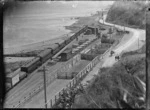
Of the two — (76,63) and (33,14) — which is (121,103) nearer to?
(76,63)

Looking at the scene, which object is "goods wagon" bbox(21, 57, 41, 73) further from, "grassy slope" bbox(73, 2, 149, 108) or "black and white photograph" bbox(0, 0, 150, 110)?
"grassy slope" bbox(73, 2, 149, 108)

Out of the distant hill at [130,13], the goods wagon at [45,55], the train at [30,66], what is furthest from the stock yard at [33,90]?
the distant hill at [130,13]

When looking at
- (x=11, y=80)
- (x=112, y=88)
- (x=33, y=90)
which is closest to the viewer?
(x=112, y=88)

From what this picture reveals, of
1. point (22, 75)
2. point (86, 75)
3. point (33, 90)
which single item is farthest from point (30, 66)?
point (86, 75)

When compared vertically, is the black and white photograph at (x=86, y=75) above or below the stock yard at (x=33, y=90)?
above

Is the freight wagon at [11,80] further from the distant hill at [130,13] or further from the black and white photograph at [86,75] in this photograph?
the distant hill at [130,13]

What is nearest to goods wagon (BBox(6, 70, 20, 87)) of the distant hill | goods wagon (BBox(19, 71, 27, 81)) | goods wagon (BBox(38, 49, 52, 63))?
goods wagon (BBox(19, 71, 27, 81))

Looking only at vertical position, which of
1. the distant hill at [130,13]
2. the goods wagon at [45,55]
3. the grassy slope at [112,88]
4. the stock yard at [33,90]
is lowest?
the stock yard at [33,90]

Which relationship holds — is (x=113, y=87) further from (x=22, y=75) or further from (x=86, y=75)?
(x=22, y=75)
